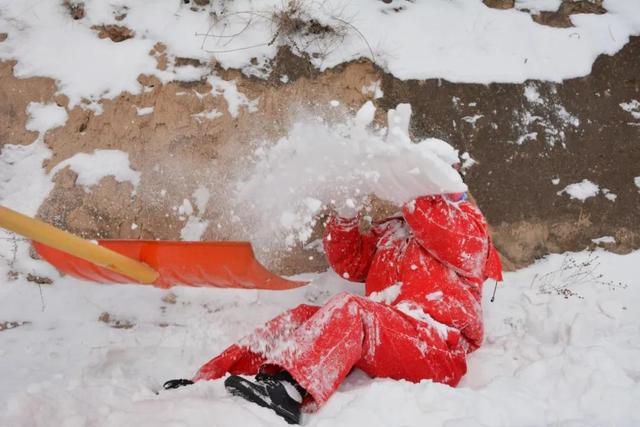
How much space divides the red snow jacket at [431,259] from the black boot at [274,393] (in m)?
0.62

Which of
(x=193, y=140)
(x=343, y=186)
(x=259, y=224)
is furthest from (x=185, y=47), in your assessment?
(x=343, y=186)

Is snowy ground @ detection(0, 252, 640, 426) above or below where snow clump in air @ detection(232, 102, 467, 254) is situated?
below

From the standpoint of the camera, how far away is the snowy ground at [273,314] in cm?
197

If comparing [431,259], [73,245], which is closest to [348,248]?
[431,259]

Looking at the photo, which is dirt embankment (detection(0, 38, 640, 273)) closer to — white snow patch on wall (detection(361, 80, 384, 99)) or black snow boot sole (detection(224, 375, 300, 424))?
white snow patch on wall (detection(361, 80, 384, 99))

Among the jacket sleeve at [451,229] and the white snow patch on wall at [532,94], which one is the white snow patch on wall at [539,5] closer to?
the white snow patch on wall at [532,94]

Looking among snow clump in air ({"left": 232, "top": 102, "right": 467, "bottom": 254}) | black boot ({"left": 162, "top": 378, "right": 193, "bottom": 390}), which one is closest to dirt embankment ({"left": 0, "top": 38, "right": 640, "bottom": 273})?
snow clump in air ({"left": 232, "top": 102, "right": 467, "bottom": 254})

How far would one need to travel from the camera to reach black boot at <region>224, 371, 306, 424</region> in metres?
2.02

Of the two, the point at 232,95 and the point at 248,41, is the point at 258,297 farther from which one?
the point at 248,41

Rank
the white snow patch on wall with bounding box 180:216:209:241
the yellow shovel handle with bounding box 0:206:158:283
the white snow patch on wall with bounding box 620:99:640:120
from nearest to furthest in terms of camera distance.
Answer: the yellow shovel handle with bounding box 0:206:158:283
the white snow patch on wall with bounding box 180:216:209:241
the white snow patch on wall with bounding box 620:99:640:120

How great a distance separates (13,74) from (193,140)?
103cm

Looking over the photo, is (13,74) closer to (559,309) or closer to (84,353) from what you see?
(84,353)

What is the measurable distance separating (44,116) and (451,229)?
2.22m

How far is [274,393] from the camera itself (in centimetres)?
204
